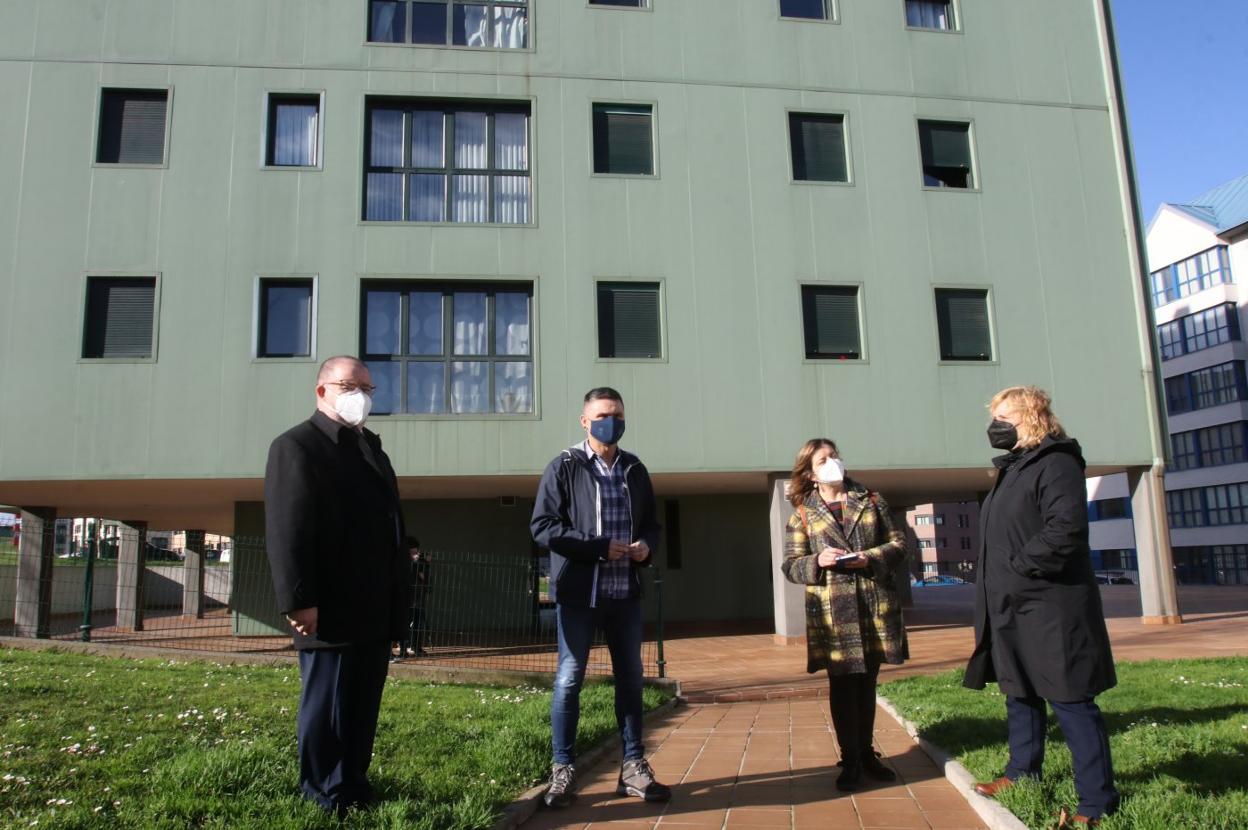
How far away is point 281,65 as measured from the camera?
14.7 m

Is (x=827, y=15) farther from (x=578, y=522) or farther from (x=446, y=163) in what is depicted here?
(x=578, y=522)

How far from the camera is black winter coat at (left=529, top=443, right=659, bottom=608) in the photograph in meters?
4.42

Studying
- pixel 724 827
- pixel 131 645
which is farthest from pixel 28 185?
pixel 724 827

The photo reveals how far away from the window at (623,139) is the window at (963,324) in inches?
212

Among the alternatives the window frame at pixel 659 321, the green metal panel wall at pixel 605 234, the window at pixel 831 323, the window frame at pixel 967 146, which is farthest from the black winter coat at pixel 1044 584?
the window frame at pixel 967 146

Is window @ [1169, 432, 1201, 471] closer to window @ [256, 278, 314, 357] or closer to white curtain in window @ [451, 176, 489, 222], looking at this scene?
white curtain in window @ [451, 176, 489, 222]

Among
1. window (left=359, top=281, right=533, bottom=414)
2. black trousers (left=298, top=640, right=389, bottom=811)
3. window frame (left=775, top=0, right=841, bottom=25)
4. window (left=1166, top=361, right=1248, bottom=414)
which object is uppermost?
window frame (left=775, top=0, right=841, bottom=25)

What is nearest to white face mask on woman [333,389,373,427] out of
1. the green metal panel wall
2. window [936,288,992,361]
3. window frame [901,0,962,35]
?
the green metal panel wall

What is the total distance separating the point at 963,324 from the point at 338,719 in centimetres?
1386

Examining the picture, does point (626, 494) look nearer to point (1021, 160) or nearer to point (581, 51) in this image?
point (581, 51)

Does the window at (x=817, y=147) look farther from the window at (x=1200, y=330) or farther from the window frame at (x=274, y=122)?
the window at (x=1200, y=330)

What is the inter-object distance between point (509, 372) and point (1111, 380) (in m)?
10.1

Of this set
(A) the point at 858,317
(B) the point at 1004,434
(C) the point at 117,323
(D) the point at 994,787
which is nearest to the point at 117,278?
(C) the point at 117,323

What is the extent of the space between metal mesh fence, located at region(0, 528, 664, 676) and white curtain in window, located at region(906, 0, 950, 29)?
10928 mm
